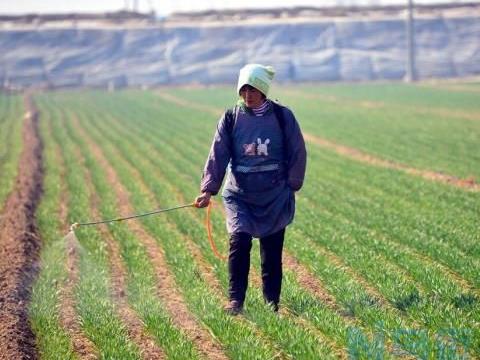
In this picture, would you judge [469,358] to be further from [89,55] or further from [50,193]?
[89,55]

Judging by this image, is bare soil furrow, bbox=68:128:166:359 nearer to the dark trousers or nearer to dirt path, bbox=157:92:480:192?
the dark trousers

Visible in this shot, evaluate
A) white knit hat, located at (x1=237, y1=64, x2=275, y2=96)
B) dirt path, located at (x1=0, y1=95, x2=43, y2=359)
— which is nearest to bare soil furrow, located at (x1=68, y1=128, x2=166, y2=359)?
dirt path, located at (x1=0, y1=95, x2=43, y2=359)

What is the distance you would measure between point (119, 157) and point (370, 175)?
7.00 meters

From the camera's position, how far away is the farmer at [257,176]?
6.54m

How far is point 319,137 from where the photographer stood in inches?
937

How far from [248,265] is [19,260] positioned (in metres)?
3.42

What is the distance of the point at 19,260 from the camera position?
28.9 feet

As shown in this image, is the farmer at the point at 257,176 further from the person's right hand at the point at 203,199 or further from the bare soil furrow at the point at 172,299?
the bare soil furrow at the point at 172,299

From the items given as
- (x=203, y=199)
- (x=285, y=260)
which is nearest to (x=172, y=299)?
(x=203, y=199)

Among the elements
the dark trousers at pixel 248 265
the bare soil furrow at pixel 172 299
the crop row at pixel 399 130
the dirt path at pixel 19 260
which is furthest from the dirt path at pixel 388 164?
the dark trousers at pixel 248 265

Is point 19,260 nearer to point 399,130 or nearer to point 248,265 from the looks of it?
point 248,265

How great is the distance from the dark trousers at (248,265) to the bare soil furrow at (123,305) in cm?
88

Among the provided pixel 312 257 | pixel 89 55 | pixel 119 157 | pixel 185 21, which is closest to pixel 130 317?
pixel 312 257

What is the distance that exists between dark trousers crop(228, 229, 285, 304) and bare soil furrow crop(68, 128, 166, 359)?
34.5 inches
